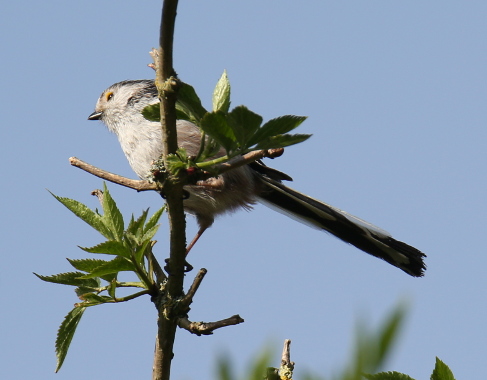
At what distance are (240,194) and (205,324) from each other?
3.17 metres

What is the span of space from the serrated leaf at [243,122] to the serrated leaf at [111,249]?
0.66 meters

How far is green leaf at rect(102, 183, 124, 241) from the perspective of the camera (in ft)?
7.93

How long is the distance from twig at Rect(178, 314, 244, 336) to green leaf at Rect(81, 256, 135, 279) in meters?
0.31

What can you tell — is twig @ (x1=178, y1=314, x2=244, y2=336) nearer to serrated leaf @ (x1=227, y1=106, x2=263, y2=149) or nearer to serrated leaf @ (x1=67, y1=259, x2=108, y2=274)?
serrated leaf @ (x1=67, y1=259, x2=108, y2=274)

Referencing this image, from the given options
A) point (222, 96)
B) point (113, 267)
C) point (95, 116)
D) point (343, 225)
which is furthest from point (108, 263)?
point (95, 116)

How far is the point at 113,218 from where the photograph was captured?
95.7 inches

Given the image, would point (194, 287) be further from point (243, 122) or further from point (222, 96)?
point (243, 122)

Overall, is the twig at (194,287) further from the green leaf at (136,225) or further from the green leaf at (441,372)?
the green leaf at (441,372)

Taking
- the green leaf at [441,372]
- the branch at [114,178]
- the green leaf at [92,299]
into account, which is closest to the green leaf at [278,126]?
the branch at [114,178]

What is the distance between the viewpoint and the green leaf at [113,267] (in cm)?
225

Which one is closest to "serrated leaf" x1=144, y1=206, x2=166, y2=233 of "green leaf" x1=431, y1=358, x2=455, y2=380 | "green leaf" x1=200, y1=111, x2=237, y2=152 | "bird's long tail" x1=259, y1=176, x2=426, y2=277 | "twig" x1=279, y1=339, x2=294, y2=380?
"green leaf" x1=200, y1=111, x2=237, y2=152

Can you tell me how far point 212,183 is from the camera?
5.04 m

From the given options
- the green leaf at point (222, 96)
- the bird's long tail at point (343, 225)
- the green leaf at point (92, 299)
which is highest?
the green leaf at point (222, 96)

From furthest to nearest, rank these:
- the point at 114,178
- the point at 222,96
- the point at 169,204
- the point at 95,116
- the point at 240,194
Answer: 1. the point at 95,116
2. the point at 240,194
3. the point at 114,178
4. the point at 169,204
5. the point at 222,96
